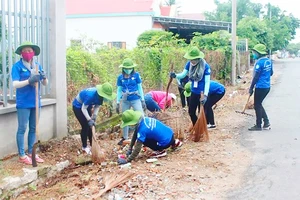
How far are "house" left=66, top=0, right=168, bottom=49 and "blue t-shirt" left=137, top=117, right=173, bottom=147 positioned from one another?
72.2 ft

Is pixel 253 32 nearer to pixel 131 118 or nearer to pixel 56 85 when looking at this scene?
pixel 56 85

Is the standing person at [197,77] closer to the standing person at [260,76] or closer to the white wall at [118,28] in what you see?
the standing person at [260,76]

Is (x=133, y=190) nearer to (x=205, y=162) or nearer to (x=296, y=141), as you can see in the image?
(x=205, y=162)

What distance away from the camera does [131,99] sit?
7.79 m

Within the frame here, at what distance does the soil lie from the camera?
516 centimetres

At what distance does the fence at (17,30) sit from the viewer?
6.02m

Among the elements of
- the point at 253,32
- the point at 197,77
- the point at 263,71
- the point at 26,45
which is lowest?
the point at 197,77

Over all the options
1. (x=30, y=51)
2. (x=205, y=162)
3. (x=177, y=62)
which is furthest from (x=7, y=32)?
(x=177, y=62)

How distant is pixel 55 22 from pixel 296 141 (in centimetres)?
508

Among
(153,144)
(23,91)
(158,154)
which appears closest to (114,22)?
(158,154)

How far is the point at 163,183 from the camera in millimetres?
5422

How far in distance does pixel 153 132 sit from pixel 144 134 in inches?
7.6

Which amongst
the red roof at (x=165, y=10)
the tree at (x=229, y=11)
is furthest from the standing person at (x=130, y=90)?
the tree at (x=229, y=11)

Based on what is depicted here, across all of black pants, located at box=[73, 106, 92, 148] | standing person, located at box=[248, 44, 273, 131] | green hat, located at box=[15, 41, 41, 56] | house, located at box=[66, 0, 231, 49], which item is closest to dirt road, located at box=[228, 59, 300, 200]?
standing person, located at box=[248, 44, 273, 131]
